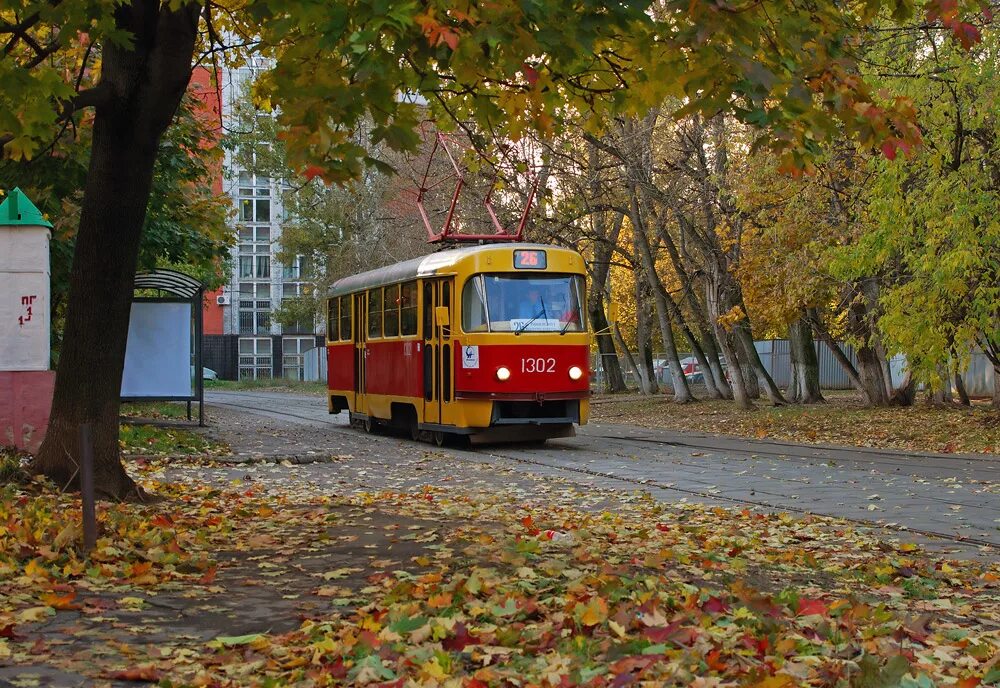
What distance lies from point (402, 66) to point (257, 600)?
131 inches

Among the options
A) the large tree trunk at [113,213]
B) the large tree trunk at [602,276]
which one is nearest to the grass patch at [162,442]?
the large tree trunk at [113,213]

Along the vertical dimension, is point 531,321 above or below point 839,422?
above

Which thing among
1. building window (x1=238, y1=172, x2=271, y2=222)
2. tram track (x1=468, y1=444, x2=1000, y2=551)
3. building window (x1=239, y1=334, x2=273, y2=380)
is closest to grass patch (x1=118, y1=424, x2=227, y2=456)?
tram track (x1=468, y1=444, x2=1000, y2=551)

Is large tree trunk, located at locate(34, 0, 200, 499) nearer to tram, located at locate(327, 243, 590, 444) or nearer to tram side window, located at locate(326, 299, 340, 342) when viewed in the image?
tram, located at locate(327, 243, 590, 444)

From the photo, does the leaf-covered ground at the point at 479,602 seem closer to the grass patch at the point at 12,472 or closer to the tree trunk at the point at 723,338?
the grass patch at the point at 12,472

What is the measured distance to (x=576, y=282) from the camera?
2053 centimetres

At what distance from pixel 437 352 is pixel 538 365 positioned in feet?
5.86

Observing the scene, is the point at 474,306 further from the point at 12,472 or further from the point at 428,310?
the point at 12,472

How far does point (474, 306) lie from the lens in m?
20.1

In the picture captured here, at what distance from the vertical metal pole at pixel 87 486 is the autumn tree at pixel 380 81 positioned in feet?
7.49

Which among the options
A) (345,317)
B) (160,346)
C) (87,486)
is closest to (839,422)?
(345,317)

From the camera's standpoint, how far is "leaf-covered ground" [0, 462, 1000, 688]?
5215 millimetres

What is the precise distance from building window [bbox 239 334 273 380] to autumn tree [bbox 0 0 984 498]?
72588 millimetres

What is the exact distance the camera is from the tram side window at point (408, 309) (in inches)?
857
